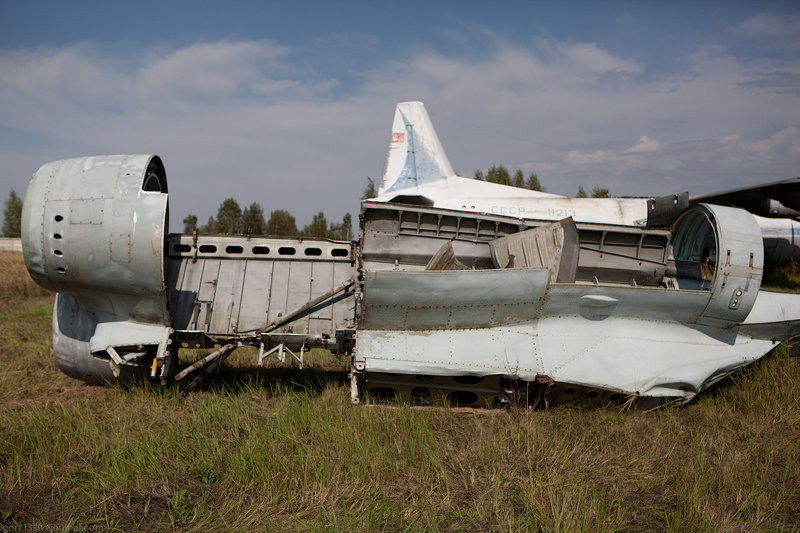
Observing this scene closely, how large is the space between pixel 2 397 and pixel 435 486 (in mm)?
5979

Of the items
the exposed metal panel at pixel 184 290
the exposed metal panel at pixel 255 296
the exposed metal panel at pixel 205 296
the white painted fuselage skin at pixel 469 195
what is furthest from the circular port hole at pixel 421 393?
the white painted fuselage skin at pixel 469 195

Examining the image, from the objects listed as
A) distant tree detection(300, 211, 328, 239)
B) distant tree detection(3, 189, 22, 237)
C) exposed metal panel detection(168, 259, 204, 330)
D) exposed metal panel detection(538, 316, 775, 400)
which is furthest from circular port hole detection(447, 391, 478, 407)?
distant tree detection(3, 189, 22, 237)

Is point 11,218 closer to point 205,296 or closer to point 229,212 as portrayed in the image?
point 229,212

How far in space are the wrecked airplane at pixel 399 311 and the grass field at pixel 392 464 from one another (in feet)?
1.39

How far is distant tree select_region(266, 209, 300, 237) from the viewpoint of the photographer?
158ft

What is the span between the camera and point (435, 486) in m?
4.27

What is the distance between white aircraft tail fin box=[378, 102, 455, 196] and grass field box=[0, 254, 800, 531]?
427 inches

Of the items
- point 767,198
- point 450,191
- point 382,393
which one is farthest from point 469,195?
point 382,393

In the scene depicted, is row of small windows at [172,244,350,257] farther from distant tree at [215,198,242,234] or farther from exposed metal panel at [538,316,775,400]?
distant tree at [215,198,242,234]

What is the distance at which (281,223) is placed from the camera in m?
52.5

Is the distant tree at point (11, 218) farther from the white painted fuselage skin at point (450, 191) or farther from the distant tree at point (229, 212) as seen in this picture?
the white painted fuselage skin at point (450, 191)

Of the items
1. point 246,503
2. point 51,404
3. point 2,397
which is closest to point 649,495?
point 246,503

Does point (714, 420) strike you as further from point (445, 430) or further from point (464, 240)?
point (464, 240)

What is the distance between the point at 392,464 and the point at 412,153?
1319 cm
